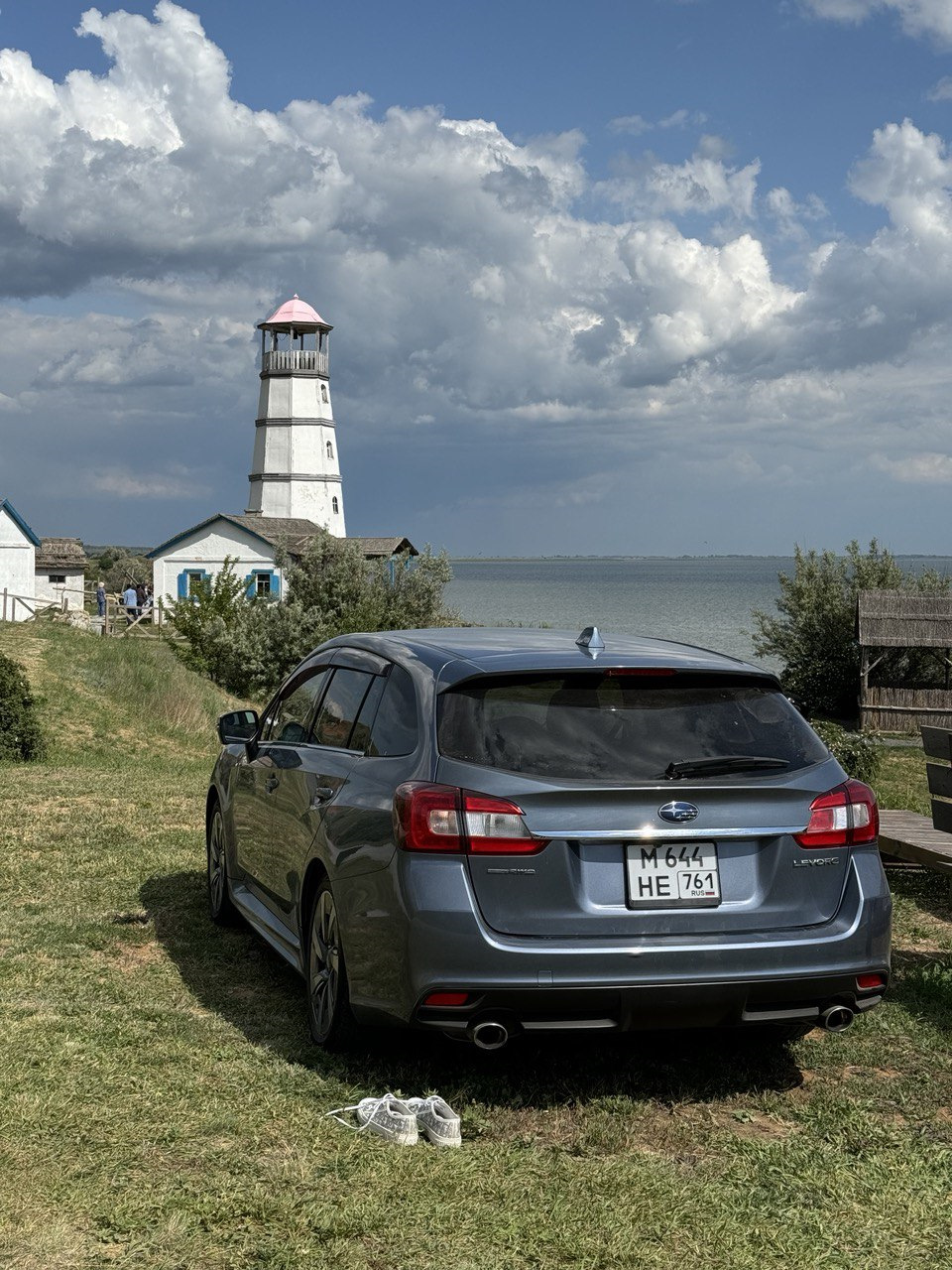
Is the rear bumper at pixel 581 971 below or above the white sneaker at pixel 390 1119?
above

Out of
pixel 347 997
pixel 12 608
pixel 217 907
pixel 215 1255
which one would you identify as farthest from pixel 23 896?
pixel 12 608

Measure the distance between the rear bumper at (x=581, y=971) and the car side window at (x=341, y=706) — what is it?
4.25 feet

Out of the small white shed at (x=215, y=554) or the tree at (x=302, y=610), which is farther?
the small white shed at (x=215, y=554)

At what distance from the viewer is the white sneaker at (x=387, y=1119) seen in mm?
4664

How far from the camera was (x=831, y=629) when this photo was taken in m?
43.8

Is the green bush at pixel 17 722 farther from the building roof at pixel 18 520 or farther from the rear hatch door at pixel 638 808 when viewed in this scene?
the building roof at pixel 18 520

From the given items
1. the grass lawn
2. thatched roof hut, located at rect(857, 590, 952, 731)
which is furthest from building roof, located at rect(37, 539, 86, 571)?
the grass lawn

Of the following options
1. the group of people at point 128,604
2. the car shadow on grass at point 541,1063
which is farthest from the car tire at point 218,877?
the group of people at point 128,604

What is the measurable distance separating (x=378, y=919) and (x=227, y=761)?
10.7 ft

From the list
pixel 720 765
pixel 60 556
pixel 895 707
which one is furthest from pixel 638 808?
pixel 60 556

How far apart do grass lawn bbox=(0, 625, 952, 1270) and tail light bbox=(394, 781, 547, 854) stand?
3.16 ft

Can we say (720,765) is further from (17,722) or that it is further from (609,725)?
(17,722)

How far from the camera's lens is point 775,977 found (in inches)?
194

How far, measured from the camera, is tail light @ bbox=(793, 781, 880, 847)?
5.09m
